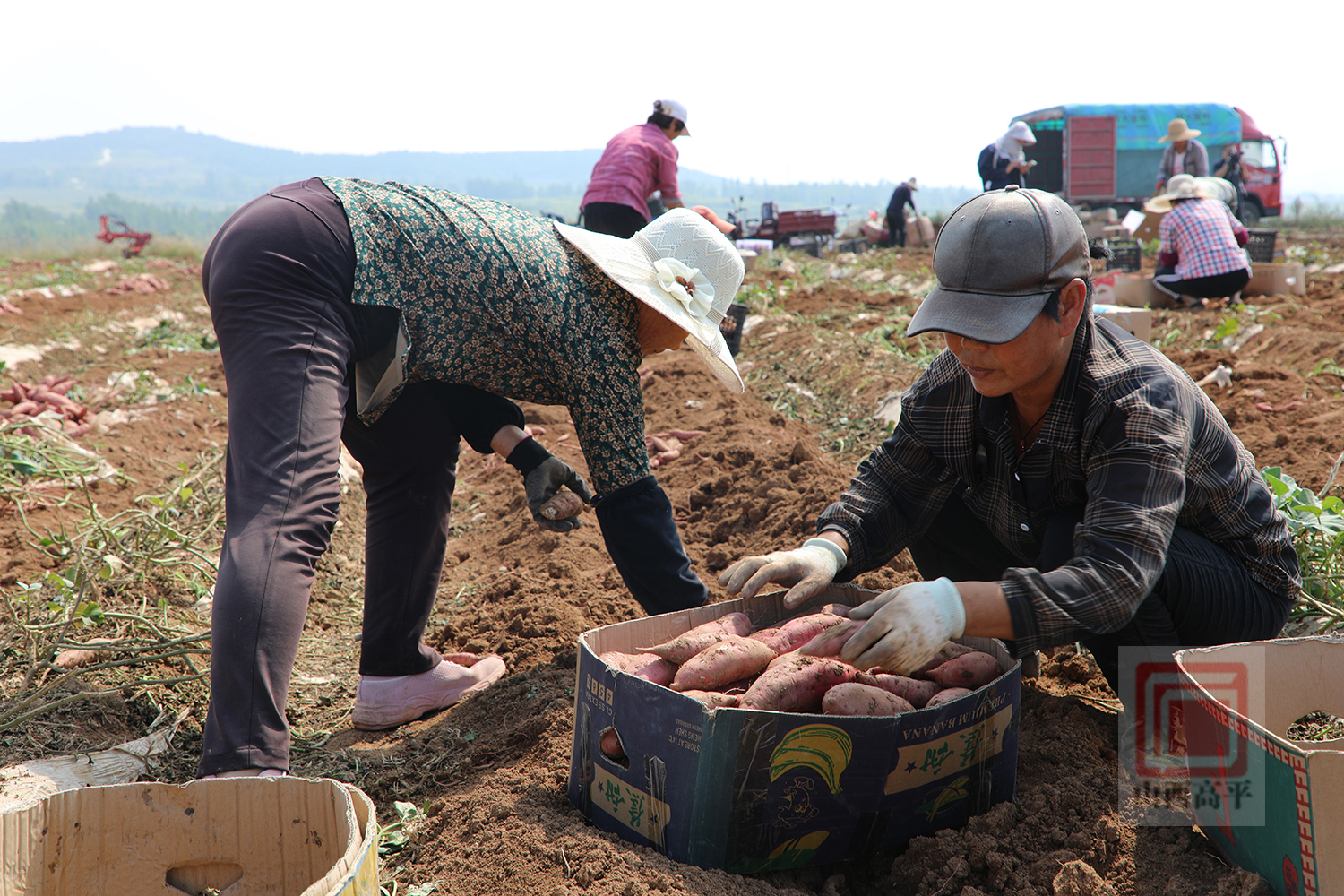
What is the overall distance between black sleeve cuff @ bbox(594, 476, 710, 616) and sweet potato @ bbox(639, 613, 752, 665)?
225 millimetres

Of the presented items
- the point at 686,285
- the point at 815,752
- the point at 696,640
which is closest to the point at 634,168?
the point at 686,285

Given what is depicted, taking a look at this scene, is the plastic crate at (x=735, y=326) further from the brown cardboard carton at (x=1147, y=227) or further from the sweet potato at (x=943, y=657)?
the brown cardboard carton at (x=1147, y=227)

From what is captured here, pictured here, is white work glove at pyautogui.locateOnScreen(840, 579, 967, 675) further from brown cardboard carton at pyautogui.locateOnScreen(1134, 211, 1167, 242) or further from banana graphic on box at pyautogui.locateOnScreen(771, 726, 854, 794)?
brown cardboard carton at pyautogui.locateOnScreen(1134, 211, 1167, 242)

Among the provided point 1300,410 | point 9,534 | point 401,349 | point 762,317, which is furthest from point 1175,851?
point 762,317

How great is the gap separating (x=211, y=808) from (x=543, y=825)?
0.59m

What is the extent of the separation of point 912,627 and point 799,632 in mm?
339

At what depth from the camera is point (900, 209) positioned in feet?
54.2

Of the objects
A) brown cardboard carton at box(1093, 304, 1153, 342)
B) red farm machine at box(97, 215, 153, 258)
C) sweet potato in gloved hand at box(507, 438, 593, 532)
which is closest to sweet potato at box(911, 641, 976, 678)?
sweet potato in gloved hand at box(507, 438, 593, 532)

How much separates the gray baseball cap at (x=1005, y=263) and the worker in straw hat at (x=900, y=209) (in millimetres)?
14984

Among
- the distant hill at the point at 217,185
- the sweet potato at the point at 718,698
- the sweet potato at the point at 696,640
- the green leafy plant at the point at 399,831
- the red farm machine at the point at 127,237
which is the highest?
the distant hill at the point at 217,185

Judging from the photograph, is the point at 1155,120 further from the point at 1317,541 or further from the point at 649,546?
the point at 649,546

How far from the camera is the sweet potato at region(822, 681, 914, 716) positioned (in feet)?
5.17

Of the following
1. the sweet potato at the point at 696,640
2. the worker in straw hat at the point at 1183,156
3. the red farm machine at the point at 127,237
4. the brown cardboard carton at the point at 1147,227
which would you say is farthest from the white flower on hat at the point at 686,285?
the red farm machine at the point at 127,237

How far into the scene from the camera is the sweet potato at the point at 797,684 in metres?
1.61
